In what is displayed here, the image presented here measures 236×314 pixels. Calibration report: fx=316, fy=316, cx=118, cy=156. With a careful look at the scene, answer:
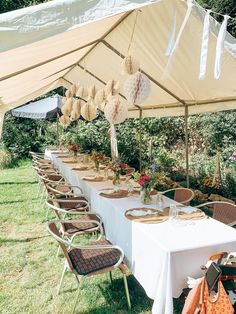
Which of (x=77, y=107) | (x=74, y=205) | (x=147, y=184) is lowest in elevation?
(x=74, y=205)

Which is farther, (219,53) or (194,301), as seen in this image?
(219,53)

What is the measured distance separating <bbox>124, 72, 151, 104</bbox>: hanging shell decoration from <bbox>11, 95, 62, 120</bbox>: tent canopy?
6245mm

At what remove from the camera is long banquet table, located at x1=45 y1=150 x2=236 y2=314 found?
216 cm

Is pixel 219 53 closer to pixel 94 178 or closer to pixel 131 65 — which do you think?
pixel 131 65

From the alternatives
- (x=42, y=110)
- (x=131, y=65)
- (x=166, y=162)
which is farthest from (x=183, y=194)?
(x=42, y=110)

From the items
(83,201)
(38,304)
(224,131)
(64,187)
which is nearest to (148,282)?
(38,304)

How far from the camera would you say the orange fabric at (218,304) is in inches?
72.3

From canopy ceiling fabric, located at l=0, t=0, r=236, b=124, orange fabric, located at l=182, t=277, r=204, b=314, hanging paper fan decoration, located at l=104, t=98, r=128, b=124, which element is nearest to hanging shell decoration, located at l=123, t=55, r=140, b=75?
canopy ceiling fabric, located at l=0, t=0, r=236, b=124

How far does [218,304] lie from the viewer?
1.84m

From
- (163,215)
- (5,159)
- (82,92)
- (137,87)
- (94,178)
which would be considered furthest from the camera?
(5,159)

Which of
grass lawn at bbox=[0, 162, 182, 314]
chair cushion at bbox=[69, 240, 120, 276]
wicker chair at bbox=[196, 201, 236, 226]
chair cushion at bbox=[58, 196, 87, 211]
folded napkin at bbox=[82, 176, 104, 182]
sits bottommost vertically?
grass lawn at bbox=[0, 162, 182, 314]

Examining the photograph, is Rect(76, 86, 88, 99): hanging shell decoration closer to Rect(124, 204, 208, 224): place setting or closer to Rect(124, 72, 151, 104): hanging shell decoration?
Rect(124, 72, 151, 104): hanging shell decoration

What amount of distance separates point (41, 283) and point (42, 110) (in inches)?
287

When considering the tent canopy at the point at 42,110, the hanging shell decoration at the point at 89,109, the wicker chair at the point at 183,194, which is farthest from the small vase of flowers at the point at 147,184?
the tent canopy at the point at 42,110
